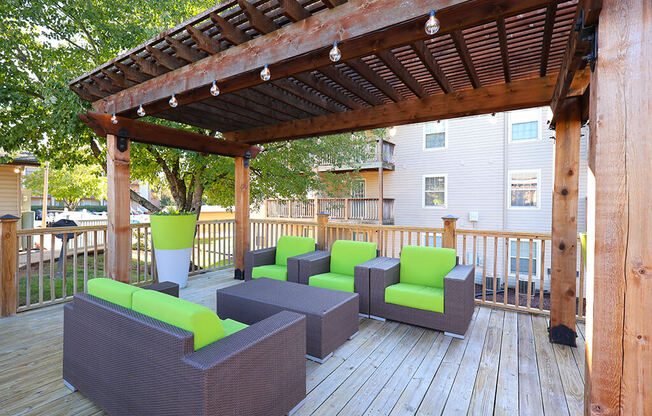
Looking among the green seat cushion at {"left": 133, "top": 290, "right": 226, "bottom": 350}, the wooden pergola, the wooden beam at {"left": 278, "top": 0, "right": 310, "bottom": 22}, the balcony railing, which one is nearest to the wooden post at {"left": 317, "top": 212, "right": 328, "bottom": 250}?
the wooden pergola

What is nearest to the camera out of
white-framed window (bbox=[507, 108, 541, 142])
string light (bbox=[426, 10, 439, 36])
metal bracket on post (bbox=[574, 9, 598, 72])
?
metal bracket on post (bbox=[574, 9, 598, 72])

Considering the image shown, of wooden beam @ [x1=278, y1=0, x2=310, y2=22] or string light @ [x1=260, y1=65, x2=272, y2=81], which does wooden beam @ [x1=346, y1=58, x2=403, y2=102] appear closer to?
wooden beam @ [x1=278, y1=0, x2=310, y2=22]

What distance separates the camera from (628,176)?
3.92 feet

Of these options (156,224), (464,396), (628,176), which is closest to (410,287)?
(464,396)

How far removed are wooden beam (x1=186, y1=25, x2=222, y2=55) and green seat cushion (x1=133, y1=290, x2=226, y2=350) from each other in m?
1.99

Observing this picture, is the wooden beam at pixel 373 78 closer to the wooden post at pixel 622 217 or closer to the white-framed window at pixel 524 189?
the wooden post at pixel 622 217

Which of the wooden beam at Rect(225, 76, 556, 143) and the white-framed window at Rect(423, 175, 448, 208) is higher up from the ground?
the wooden beam at Rect(225, 76, 556, 143)

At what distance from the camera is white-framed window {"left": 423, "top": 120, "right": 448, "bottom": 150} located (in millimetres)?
9523

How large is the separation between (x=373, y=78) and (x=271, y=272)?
9.49 feet

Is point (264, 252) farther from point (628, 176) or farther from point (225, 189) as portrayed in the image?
point (628, 176)

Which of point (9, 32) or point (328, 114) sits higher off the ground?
point (9, 32)

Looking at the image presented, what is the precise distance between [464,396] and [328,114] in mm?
3747

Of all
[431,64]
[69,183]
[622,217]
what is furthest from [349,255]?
[69,183]

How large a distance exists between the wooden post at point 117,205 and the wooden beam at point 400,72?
3.22m
